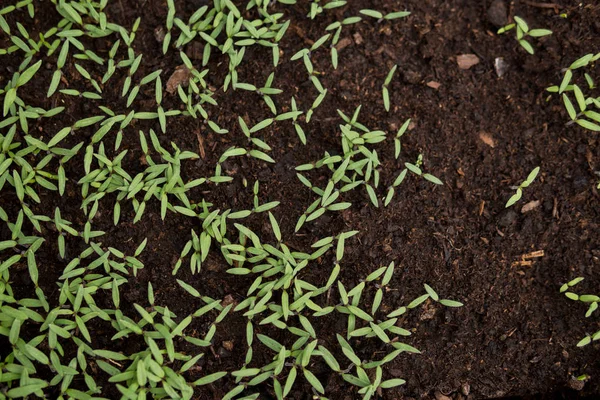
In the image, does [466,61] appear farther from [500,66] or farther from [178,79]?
[178,79]

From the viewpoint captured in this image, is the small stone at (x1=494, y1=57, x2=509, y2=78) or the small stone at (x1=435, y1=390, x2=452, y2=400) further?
the small stone at (x1=494, y1=57, x2=509, y2=78)

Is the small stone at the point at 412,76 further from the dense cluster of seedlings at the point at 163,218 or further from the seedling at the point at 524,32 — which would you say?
the seedling at the point at 524,32

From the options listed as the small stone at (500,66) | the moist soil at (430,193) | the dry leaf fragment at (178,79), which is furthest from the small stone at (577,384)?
the dry leaf fragment at (178,79)

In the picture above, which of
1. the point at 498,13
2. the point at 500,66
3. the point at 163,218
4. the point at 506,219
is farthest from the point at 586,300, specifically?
the point at 163,218

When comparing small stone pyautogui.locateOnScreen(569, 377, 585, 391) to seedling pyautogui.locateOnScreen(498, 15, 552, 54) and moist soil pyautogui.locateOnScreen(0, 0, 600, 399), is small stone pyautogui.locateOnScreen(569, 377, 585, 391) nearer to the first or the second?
moist soil pyautogui.locateOnScreen(0, 0, 600, 399)

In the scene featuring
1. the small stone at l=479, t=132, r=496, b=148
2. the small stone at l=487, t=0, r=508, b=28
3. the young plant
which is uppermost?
the small stone at l=487, t=0, r=508, b=28

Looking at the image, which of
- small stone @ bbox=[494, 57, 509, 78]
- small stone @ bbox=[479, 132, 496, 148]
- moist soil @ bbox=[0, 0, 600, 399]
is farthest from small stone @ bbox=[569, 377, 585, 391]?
small stone @ bbox=[494, 57, 509, 78]

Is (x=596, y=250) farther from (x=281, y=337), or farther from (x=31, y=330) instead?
(x=31, y=330)
